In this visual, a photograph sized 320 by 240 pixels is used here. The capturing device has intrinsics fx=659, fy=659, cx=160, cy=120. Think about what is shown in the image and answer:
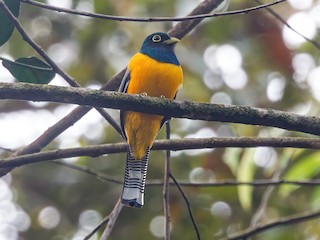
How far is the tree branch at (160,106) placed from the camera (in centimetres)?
255

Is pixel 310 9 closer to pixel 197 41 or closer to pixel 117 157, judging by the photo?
pixel 197 41

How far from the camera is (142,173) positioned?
398 centimetres

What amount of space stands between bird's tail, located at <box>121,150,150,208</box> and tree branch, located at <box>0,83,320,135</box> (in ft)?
3.28

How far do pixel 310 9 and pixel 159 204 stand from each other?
2446mm

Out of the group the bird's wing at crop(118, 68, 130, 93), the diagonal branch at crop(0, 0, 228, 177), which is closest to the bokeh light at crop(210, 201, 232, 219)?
the bird's wing at crop(118, 68, 130, 93)

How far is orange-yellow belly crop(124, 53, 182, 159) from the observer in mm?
3943

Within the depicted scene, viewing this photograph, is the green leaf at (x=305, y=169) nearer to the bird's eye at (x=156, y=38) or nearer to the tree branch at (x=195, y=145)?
the bird's eye at (x=156, y=38)

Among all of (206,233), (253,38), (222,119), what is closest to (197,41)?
(253,38)

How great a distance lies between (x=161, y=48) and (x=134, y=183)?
0.99 m

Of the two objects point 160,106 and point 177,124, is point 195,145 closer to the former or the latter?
point 160,106

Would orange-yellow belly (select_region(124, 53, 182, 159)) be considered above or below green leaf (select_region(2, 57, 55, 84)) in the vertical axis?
above

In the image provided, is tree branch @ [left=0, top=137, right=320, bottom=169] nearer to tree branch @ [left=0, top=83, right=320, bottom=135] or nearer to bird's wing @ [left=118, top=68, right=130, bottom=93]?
tree branch @ [left=0, top=83, right=320, bottom=135]

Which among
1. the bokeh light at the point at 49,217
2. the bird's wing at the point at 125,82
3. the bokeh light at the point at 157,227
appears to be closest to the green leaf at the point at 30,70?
the bird's wing at the point at 125,82

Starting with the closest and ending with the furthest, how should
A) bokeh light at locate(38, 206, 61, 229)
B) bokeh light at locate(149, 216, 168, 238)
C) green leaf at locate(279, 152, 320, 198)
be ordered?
green leaf at locate(279, 152, 320, 198)
bokeh light at locate(149, 216, 168, 238)
bokeh light at locate(38, 206, 61, 229)
